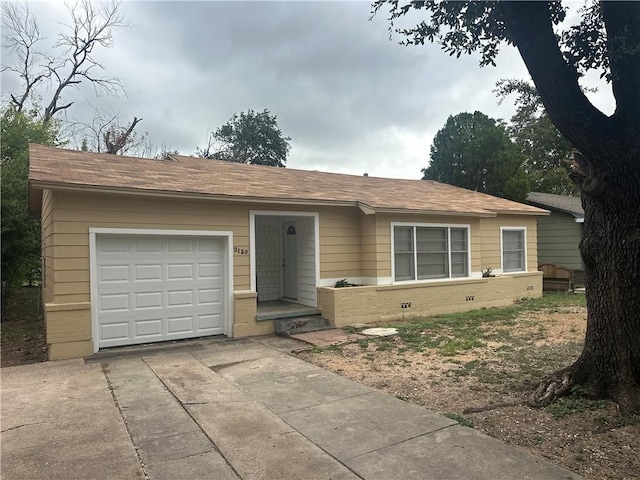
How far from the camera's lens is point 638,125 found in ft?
14.4

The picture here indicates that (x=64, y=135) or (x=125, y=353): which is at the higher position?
(x=64, y=135)

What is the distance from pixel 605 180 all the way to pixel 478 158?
2069 cm

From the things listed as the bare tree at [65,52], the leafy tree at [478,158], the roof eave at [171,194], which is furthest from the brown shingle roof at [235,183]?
the bare tree at [65,52]

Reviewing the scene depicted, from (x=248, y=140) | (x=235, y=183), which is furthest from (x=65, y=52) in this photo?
(x=235, y=183)

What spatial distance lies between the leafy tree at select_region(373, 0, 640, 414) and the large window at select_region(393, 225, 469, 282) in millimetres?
6102

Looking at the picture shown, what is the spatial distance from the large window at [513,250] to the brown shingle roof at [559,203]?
377 centimetres

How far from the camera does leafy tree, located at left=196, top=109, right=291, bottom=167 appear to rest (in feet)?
106

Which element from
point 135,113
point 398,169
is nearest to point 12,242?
point 135,113

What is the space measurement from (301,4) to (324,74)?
5.27m

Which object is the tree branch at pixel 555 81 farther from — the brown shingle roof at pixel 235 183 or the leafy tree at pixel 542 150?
the leafy tree at pixel 542 150

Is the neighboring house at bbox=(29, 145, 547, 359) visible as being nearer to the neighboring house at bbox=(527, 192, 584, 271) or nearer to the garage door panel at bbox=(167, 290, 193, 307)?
the garage door panel at bbox=(167, 290, 193, 307)

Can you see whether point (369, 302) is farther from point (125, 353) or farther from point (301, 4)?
point (301, 4)

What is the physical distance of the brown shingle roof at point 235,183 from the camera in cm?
786

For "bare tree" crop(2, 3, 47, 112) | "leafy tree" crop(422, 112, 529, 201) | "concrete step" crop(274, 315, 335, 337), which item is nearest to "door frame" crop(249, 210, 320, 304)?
"concrete step" crop(274, 315, 335, 337)
